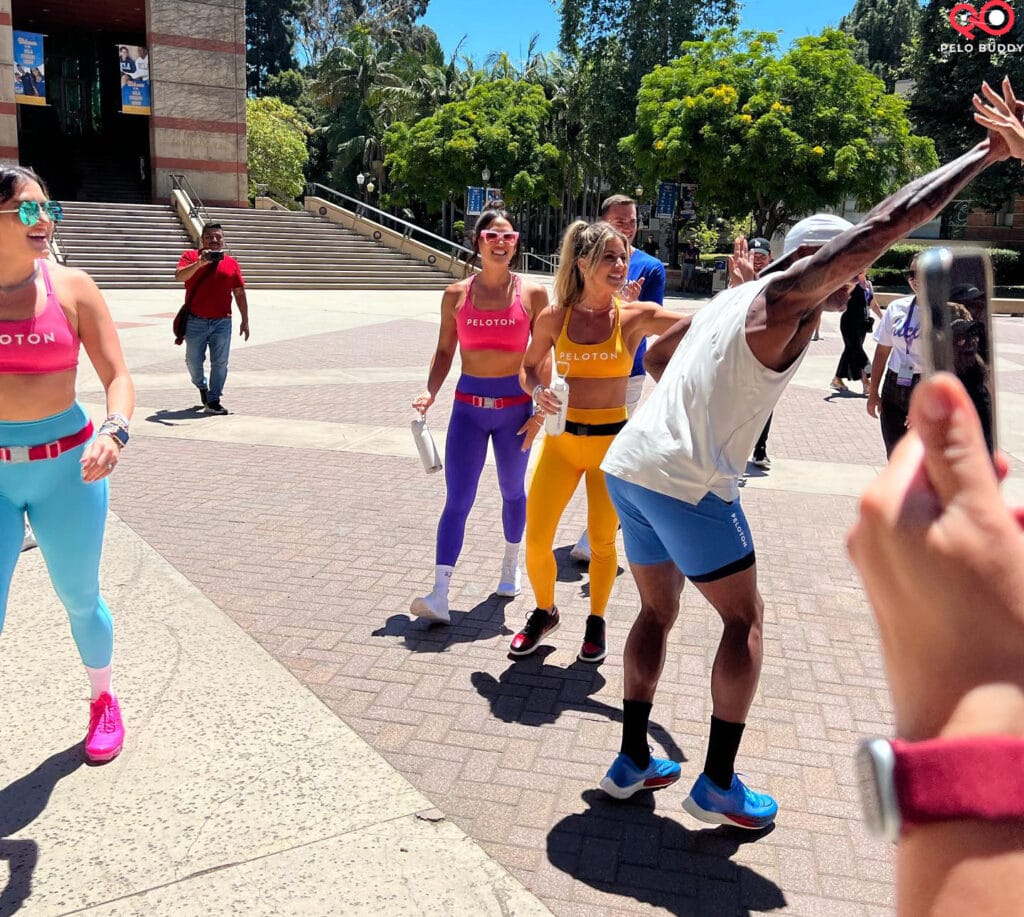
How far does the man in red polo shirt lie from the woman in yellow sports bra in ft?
19.7

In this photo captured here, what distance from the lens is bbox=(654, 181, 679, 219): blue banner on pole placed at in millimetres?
31913

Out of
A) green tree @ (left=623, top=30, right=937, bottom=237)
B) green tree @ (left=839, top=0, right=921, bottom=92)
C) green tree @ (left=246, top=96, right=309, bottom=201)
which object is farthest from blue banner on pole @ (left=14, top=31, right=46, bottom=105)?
green tree @ (left=839, top=0, right=921, bottom=92)

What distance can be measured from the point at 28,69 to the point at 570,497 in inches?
1197

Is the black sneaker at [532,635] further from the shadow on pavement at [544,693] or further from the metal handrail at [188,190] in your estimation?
the metal handrail at [188,190]

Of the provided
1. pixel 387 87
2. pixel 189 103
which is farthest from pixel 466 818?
pixel 387 87

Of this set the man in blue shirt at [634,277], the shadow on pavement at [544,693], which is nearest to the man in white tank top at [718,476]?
the shadow on pavement at [544,693]

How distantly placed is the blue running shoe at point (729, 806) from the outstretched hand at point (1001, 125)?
1.95 meters

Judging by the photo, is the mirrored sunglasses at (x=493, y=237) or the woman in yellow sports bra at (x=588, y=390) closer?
the woman in yellow sports bra at (x=588, y=390)

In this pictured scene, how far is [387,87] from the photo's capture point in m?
42.9

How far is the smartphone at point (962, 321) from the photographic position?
81 cm

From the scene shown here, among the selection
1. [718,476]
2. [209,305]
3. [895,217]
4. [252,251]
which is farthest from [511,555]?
[252,251]

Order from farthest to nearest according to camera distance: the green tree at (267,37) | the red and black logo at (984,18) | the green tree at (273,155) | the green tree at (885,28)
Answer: the green tree at (267,37) < the green tree at (885,28) < the green tree at (273,155) < the red and black logo at (984,18)

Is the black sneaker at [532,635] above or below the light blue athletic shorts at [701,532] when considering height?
below

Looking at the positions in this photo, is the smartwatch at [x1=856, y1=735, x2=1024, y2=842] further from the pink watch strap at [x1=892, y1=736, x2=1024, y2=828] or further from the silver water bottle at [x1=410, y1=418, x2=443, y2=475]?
the silver water bottle at [x1=410, y1=418, x2=443, y2=475]
